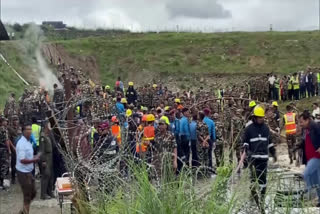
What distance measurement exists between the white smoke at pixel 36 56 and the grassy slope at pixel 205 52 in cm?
247

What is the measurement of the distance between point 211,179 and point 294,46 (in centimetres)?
4570

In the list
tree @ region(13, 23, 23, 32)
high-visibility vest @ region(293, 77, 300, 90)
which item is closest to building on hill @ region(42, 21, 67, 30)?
tree @ region(13, 23, 23, 32)

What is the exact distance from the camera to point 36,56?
156 ft

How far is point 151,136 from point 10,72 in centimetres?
3005

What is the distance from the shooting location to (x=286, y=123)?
17.2 metres

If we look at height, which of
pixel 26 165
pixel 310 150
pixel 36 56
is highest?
pixel 310 150

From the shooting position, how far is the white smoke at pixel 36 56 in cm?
4181

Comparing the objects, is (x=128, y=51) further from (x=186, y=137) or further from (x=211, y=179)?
(x=211, y=179)

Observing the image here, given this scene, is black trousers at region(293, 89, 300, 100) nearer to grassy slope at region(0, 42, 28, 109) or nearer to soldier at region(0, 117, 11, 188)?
grassy slope at region(0, 42, 28, 109)

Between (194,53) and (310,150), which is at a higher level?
(310,150)

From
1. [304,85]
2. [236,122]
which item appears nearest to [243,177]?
[236,122]

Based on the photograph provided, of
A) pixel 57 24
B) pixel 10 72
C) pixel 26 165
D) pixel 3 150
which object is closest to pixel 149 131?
pixel 26 165

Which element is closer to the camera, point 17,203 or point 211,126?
point 17,203

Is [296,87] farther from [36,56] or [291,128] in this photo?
[36,56]
